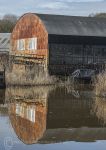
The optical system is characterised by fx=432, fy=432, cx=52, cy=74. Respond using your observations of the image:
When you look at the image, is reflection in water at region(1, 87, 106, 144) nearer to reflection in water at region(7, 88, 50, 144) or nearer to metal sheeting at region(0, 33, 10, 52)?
→ reflection in water at region(7, 88, 50, 144)

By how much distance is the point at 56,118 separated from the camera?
50.6 ft

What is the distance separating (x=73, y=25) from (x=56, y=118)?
29.3 m

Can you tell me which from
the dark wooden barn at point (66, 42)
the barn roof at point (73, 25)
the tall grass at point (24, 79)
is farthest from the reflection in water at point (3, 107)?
the barn roof at point (73, 25)

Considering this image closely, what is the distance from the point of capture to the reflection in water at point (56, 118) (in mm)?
12219

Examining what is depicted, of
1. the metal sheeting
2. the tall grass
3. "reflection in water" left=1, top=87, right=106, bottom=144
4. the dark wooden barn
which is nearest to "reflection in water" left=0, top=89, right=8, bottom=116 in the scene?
"reflection in water" left=1, top=87, right=106, bottom=144

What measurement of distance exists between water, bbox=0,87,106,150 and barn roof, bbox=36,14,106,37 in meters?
20.8

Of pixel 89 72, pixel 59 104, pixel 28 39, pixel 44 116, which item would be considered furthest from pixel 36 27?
pixel 44 116

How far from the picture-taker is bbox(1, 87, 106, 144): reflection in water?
1222cm

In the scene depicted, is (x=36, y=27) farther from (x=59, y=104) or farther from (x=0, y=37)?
(x=0, y=37)

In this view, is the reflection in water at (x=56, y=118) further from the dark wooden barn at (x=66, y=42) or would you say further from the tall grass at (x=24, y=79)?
the dark wooden barn at (x=66, y=42)

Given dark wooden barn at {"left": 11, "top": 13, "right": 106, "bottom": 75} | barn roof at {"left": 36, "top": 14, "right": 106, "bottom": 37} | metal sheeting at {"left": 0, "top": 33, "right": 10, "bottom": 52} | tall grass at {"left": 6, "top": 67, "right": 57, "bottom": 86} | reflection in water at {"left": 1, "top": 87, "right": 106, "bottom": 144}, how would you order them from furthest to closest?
1. metal sheeting at {"left": 0, "top": 33, "right": 10, "bottom": 52}
2. barn roof at {"left": 36, "top": 14, "right": 106, "bottom": 37}
3. dark wooden barn at {"left": 11, "top": 13, "right": 106, "bottom": 75}
4. tall grass at {"left": 6, "top": 67, "right": 57, "bottom": 86}
5. reflection in water at {"left": 1, "top": 87, "right": 106, "bottom": 144}

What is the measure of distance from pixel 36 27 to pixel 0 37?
31333mm

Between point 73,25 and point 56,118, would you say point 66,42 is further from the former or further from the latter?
point 56,118

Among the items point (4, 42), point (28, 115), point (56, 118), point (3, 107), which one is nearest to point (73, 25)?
point (3, 107)
